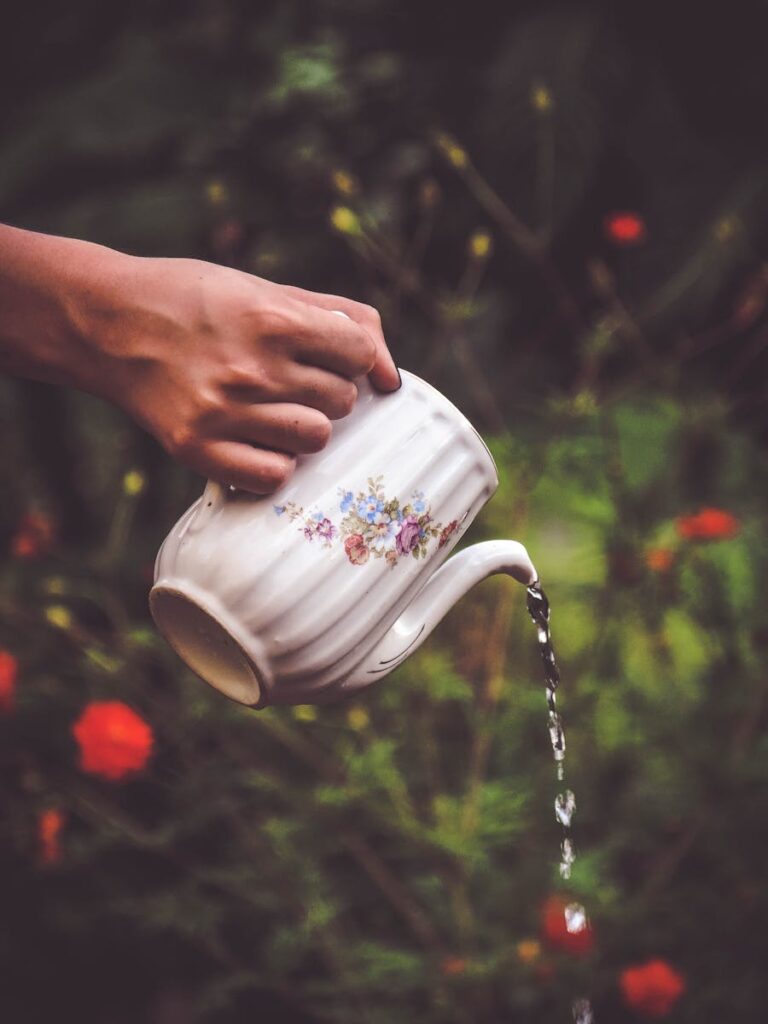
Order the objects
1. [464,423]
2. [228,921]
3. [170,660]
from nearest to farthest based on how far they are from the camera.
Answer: [464,423] → [170,660] → [228,921]

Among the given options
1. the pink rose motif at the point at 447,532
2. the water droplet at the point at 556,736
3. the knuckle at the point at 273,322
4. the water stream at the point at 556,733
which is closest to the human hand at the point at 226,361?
the knuckle at the point at 273,322

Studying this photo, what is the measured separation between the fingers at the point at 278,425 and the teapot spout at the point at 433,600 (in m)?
0.14

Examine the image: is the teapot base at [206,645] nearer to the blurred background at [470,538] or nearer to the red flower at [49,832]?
the blurred background at [470,538]

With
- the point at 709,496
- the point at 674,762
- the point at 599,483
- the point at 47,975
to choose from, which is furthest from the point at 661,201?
the point at 47,975

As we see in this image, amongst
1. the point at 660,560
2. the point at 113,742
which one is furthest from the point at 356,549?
the point at 660,560

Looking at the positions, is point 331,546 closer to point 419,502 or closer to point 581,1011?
point 419,502

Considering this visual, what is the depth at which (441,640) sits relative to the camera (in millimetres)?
1596

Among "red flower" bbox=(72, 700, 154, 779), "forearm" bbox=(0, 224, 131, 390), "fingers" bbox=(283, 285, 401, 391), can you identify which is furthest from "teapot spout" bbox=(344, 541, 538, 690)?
"red flower" bbox=(72, 700, 154, 779)

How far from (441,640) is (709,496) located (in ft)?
2.50

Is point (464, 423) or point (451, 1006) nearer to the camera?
point (464, 423)

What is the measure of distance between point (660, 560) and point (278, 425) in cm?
79

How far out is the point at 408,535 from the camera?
650 millimetres

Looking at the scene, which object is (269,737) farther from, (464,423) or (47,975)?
(464,423)

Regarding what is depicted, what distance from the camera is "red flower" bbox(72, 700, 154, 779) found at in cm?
100
